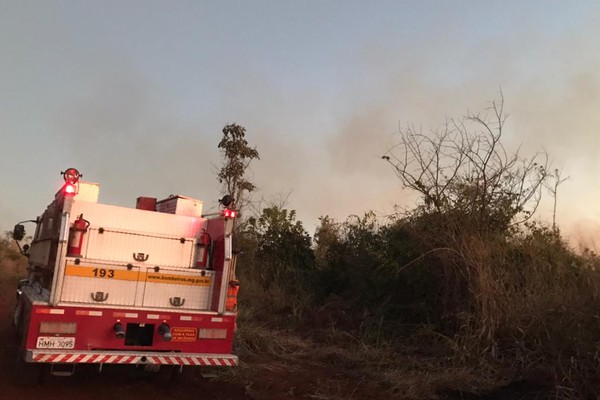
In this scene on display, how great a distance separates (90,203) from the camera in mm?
7379

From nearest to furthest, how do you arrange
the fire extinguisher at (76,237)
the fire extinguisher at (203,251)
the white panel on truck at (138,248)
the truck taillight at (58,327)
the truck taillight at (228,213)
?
the truck taillight at (58,327), the fire extinguisher at (76,237), the white panel on truck at (138,248), the truck taillight at (228,213), the fire extinguisher at (203,251)

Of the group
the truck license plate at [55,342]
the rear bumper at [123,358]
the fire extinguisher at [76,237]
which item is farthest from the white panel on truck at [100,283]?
the rear bumper at [123,358]

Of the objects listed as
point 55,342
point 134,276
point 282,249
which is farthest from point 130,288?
point 282,249

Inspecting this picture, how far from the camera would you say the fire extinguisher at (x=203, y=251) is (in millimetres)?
7898

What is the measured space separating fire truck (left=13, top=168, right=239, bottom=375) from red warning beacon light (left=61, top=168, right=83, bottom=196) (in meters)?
0.01

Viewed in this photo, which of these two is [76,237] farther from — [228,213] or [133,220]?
[228,213]

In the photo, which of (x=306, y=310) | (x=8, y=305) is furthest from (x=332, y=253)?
(x=8, y=305)

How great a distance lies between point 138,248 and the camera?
295 inches

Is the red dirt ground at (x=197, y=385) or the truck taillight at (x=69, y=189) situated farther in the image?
the red dirt ground at (x=197, y=385)

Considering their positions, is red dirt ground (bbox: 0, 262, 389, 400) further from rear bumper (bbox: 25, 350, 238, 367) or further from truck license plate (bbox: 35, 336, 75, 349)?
truck license plate (bbox: 35, 336, 75, 349)

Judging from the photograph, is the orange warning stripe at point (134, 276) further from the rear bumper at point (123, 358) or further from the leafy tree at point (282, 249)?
the leafy tree at point (282, 249)

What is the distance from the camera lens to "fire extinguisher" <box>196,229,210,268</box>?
7898mm

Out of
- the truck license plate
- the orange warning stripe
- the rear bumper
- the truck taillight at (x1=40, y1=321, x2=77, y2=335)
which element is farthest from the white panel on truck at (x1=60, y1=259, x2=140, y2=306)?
the rear bumper

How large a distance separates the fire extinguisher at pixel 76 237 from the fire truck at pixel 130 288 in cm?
1
